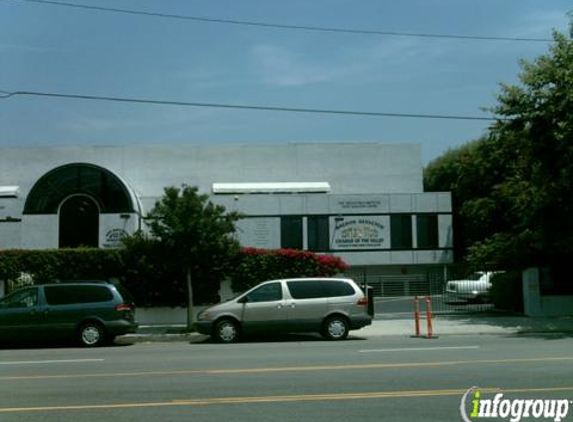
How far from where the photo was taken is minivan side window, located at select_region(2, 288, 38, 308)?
19125 millimetres

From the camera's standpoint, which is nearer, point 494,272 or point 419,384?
point 419,384

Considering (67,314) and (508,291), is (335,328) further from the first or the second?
(508,291)

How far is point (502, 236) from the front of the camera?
30156 millimetres

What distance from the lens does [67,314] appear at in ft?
62.3

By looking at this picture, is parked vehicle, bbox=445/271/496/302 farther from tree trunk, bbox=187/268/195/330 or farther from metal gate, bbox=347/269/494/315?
tree trunk, bbox=187/268/195/330

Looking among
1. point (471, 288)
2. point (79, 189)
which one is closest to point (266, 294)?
point (471, 288)

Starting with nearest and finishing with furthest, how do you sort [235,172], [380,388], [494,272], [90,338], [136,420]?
[136,420]
[380,388]
[90,338]
[494,272]
[235,172]

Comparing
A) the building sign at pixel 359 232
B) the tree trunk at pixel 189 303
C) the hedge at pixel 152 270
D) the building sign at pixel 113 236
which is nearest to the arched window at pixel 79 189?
the building sign at pixel 113 236

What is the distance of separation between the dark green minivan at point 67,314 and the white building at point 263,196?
60.1 ft

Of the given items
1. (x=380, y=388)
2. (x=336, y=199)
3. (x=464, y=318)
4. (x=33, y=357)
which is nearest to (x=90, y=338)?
(x=33, y=357)

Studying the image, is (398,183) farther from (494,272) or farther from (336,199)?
(494,272)

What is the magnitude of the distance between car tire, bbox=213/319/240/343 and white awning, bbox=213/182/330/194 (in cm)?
2599

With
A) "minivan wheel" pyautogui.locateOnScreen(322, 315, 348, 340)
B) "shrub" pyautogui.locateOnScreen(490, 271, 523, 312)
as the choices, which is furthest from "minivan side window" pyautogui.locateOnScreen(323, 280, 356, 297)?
"shrub" pyautogui.locateOnScreen(490, 271, 523, 312)

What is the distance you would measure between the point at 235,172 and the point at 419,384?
37.4 metres
